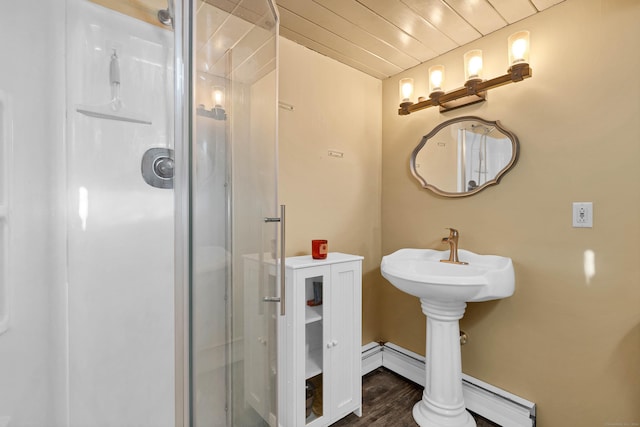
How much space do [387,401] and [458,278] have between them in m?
0.97

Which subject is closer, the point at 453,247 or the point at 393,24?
the point at 393,24

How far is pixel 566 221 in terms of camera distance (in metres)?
1.38

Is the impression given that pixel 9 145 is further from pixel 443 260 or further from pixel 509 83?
pixel 509 83

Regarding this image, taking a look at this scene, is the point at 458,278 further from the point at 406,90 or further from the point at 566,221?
the point at 406,90

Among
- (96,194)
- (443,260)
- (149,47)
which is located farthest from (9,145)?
(443,260)

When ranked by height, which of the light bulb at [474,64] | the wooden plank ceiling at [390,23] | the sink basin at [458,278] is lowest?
the sink basin at [458,278]

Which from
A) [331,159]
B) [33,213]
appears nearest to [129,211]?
[33,213]

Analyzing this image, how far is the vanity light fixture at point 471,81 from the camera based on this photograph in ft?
4.60

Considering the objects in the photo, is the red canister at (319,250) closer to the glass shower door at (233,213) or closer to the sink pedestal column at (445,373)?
the glass shower door at (233,213)

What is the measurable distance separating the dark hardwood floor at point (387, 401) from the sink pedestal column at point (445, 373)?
0.10 meters

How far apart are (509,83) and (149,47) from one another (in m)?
1.70

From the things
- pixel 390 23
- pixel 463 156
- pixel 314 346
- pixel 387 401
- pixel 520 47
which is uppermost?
pixel 390 23

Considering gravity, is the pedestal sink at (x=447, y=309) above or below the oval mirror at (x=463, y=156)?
below


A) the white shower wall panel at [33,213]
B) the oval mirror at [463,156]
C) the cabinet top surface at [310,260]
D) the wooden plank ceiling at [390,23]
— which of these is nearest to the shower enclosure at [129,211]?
the white shower wall panel at [33,213]
